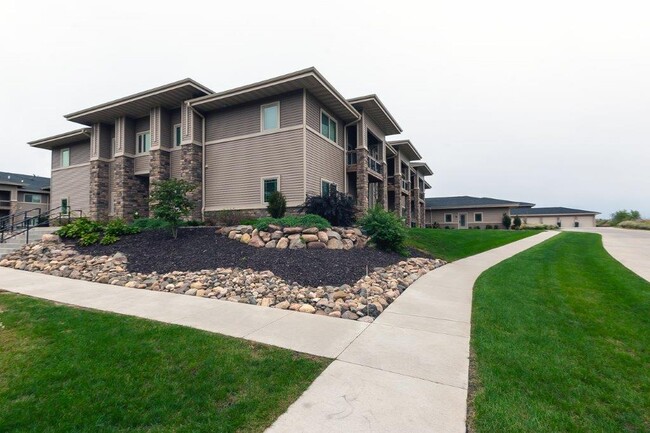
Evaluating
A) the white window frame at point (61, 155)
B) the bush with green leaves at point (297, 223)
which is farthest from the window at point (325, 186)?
the white window frame at point (61, 155)

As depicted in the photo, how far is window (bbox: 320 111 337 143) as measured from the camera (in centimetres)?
1577

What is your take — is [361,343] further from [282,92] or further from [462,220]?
[462,220]

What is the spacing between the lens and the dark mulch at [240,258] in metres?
7.64

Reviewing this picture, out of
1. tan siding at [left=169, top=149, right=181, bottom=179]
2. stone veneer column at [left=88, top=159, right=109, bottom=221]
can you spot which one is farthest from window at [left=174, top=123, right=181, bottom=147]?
stone veneer column at [left=88, top=159, right=109, bottom=221]

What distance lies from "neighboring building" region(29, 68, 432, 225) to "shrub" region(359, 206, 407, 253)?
3739 mm

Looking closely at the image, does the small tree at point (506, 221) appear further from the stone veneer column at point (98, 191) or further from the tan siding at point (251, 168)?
the stone veneer column at point (98, 191)

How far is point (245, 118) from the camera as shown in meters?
15.4

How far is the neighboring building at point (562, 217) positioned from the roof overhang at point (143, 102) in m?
49.3

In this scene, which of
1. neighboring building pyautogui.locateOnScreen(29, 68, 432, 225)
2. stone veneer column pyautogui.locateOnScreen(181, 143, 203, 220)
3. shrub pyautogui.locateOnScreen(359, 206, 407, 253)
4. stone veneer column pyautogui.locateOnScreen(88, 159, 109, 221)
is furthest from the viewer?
stone veneer column pyautogui.locateOnScreen(88, 159, 109, 221)

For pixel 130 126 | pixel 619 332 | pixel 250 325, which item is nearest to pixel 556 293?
pixel 619 332

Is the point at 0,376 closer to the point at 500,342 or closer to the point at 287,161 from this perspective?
the point at 500,342

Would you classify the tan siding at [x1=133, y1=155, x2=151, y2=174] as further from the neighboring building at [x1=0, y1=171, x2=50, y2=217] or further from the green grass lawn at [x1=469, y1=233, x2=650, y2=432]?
the neighboring building at [x1=0, y1=171, x2=50, y2=217]

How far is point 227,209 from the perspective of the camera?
50.7 ft

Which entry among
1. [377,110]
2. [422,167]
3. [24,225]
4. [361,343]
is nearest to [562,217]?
[422,167]
